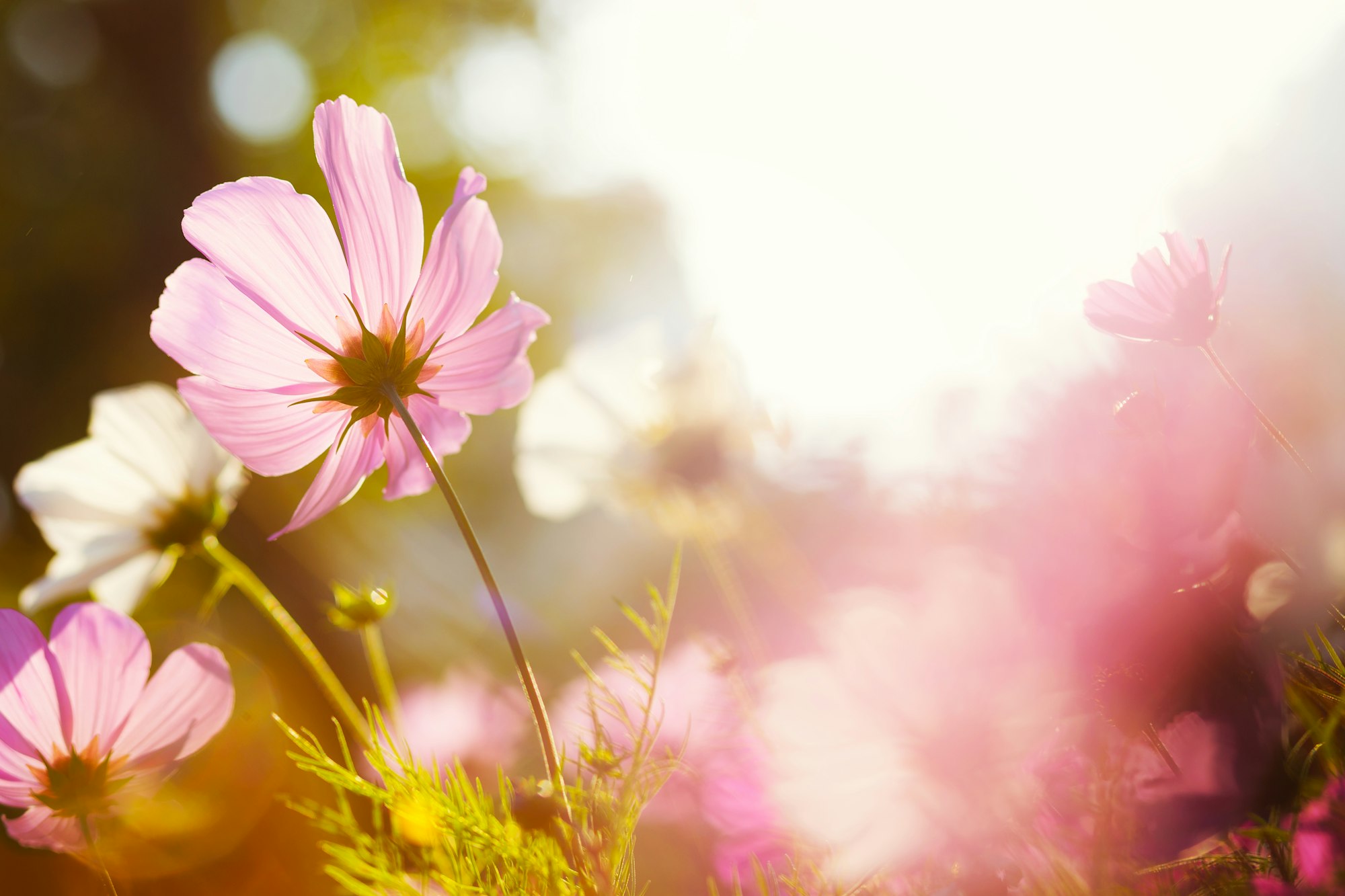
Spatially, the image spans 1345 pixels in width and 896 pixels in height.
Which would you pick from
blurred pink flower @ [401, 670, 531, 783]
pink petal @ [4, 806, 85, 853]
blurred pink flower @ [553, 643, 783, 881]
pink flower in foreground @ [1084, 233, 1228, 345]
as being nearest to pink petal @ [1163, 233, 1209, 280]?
pink flower in foreground @ [1084, 233, 1228, 345]

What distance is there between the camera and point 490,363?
1.18 feet

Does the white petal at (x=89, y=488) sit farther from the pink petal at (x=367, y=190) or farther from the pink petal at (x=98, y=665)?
the pink petal at (x=367, y=190)

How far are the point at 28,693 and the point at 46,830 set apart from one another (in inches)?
3.7

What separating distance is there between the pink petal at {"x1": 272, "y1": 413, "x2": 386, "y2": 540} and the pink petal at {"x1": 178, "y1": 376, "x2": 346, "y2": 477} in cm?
1

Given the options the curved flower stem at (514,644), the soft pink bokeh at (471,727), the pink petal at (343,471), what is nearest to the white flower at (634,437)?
A: the soft pink bokeh at (471,727)

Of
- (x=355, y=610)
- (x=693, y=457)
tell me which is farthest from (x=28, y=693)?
(x=693, y=457)

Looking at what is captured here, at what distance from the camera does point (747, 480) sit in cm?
76

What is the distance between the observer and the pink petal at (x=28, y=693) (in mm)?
348

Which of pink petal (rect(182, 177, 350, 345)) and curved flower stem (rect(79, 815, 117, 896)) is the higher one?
pink petal (rect(182, 177, 350, 345))

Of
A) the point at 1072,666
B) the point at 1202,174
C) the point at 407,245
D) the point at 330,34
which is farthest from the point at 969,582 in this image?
the point at 330,34

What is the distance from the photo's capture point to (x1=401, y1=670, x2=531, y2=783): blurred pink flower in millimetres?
605

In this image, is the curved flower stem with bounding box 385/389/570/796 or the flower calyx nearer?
the curved flower stem with bounding box 385/389/570/796

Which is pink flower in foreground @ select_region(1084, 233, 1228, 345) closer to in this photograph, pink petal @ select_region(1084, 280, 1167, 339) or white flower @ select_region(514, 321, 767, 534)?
pink petal @ select_region(1084, 280, 1167, 339)

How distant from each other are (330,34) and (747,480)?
356 centimetres
